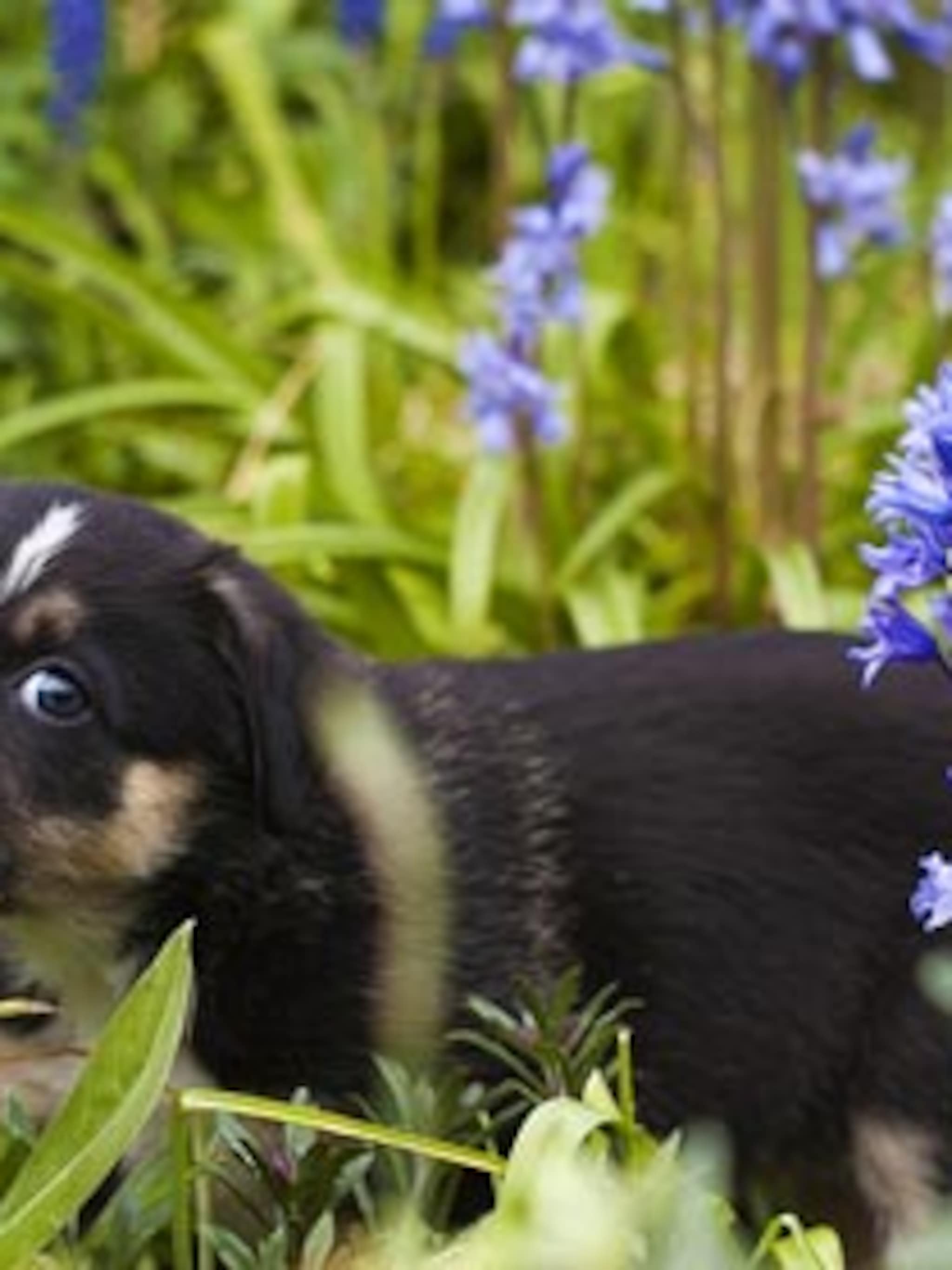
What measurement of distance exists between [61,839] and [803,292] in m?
4.39

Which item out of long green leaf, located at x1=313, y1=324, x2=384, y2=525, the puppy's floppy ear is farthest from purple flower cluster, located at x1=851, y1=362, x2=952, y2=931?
long green leaf, located at x1=313, y1=324, x2=384, y2=525

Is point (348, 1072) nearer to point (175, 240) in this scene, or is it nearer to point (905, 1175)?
point (905, 1175)

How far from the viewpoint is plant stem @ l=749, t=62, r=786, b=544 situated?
7047 millimetres

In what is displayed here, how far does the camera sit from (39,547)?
4.78m

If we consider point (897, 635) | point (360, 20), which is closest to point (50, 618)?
point (897, 635)

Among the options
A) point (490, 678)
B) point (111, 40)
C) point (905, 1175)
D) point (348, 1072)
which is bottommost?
point (905, 1175)

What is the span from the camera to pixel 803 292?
29.1ft

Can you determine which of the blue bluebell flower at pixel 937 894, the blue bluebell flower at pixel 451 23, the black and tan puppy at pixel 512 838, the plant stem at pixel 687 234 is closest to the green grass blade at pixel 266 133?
the blue bluebell flower at pixel 451 23

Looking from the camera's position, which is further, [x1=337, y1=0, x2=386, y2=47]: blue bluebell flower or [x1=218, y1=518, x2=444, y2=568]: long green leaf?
[x1=337, y1=0, x2=386, y2=47]: blue bluebell flower

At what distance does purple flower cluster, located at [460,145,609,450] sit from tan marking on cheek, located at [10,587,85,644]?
6.44ft

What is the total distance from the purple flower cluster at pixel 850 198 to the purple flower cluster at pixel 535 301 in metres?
0.43

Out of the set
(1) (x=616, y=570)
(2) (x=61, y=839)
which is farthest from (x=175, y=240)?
(2) (x=61, y=839)

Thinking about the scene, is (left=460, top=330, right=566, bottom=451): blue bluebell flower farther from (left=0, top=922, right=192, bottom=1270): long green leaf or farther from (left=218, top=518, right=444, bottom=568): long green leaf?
(left=0, top=922, right=192, bottom=1270): long green leaf

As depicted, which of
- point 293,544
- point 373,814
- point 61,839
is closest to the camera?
point 61,839
